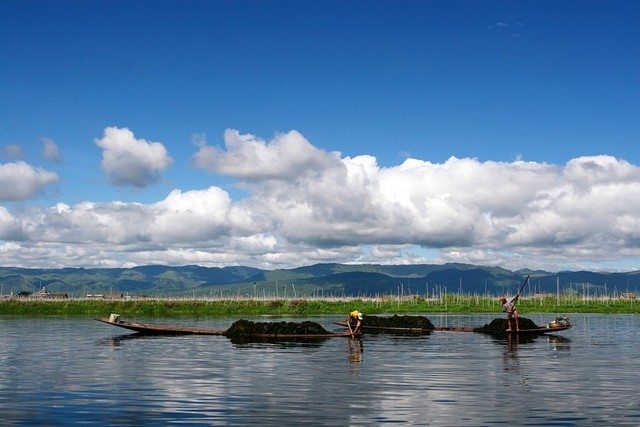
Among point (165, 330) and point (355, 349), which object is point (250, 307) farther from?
point (355, 349)

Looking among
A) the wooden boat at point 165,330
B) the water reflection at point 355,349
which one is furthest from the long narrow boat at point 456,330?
the wooden boat at point 165,330

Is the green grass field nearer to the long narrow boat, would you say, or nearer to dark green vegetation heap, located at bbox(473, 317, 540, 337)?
the long narrow boat

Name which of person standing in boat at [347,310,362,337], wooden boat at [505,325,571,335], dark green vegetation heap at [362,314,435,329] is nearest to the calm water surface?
person standing in boat at [347,310,362,337]

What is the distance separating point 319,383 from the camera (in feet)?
106

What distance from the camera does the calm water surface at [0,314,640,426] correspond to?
24062 millimetres

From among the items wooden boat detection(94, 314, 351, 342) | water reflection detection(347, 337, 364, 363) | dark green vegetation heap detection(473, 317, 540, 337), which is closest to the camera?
water reflection detection(347, 337, 364, 363)

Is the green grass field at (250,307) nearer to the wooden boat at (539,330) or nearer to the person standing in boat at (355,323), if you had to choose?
the wooden boat at (539,330)

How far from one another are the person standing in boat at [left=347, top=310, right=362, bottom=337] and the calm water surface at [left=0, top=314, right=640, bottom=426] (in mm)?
6546

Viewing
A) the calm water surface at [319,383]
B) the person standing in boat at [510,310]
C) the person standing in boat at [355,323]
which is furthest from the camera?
the person standing in boat at [510,310]

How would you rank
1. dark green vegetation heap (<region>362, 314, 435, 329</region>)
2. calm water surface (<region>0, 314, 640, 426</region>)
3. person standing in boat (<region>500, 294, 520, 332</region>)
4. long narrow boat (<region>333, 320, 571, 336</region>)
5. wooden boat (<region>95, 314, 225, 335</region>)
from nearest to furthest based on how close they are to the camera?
calm water surface (<region>0, 314, 640, 426</region>) < person standing in boat (<region>500, 294, 520, 332</region>) < wooden boat (<region>95, 314, 225, 335</region>) < long narrow boat (<region>333, 320, 571, 336</region>) < dark green vegetation heap (<region>362, 314, 435, 329</region>)

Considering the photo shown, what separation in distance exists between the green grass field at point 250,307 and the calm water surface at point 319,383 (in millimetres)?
67770

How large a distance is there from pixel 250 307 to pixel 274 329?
67.0 metres

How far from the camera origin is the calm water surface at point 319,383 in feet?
78.9

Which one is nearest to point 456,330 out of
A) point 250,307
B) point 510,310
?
point 510,310
